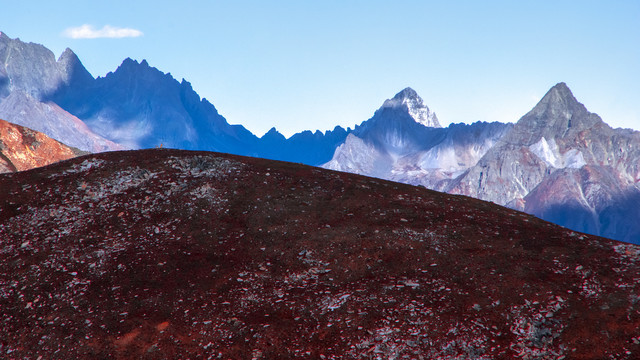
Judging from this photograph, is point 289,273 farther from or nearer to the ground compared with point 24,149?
nearer to the ground

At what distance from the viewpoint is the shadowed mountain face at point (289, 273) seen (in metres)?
19.9

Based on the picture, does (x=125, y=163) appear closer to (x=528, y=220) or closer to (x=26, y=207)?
(x=26, y=207)

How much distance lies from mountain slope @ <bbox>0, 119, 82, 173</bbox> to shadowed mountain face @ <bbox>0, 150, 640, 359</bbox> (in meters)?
66.2

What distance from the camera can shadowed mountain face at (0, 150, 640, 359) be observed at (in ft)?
65.4

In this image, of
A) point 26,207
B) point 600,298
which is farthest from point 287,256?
point 26,207

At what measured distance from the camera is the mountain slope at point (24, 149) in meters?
94.1

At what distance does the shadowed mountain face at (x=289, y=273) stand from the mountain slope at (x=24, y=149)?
2608 inches

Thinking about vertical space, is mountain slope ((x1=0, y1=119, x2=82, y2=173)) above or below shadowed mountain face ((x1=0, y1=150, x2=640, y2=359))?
above

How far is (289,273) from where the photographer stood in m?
25.3

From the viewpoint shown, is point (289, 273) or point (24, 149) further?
point (24, 149)

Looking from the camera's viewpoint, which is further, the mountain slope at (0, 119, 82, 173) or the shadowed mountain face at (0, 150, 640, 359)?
the mountain slope at (0, 119, 82, 173)

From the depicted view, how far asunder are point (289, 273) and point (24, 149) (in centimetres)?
9342

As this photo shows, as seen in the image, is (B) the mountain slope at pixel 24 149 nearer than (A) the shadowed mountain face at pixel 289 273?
No

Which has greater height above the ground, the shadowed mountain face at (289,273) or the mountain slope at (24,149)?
the mountain slope at (24,149)
